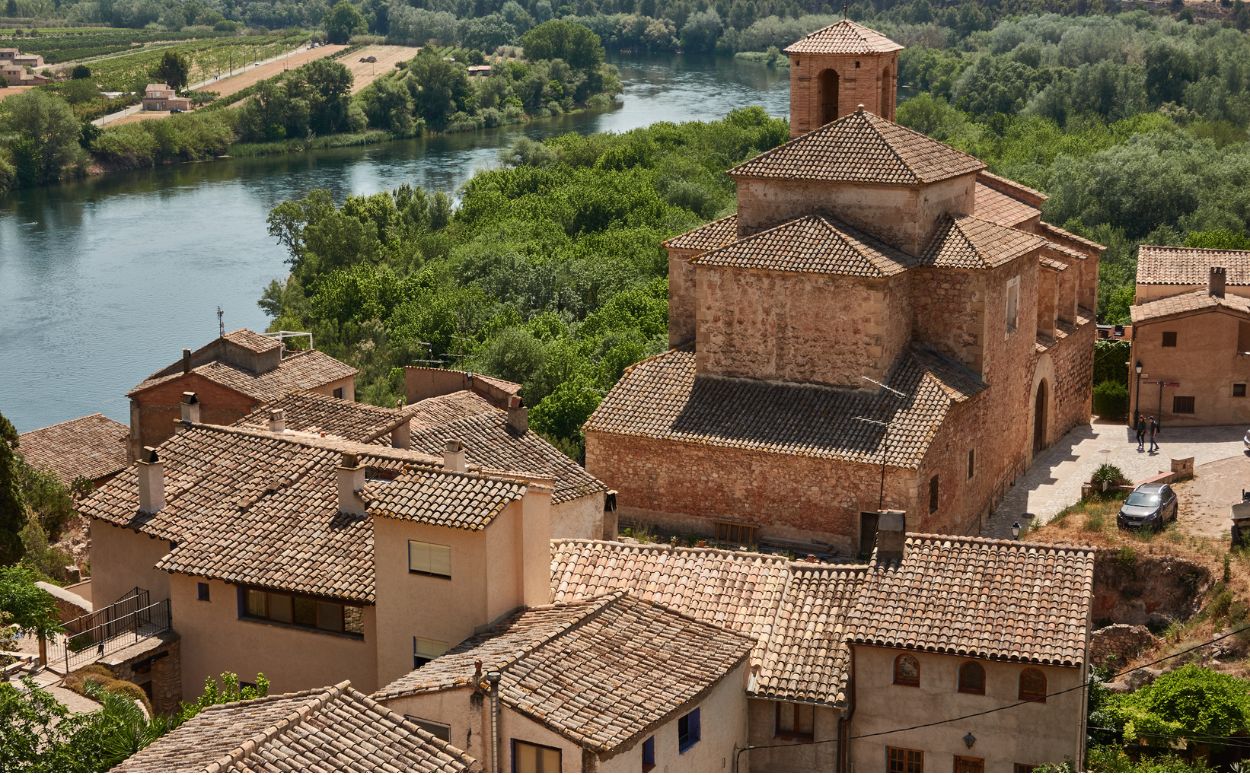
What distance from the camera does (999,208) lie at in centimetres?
2820

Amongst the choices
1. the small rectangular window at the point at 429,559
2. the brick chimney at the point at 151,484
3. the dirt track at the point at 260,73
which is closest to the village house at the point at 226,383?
the brick chimney at the point at 151,484

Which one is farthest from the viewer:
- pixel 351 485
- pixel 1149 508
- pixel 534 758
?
pixel 1149 508

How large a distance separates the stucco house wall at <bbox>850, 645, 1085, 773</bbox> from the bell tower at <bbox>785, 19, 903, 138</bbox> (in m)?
14.0

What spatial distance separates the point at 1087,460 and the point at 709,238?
6.53m

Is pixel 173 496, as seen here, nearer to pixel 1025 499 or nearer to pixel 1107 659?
pixel 1107 659

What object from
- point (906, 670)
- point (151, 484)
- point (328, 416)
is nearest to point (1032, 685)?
point (906, 670)

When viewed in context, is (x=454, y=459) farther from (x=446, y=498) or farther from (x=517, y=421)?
(x=517, y=421)

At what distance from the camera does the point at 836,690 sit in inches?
595

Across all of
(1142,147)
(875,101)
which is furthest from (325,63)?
(875,101)

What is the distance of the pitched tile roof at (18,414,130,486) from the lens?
30734 millimetres

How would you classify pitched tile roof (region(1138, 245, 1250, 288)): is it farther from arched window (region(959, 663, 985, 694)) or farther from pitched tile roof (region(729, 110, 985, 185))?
arched window (region(959, 663, 985, 694))

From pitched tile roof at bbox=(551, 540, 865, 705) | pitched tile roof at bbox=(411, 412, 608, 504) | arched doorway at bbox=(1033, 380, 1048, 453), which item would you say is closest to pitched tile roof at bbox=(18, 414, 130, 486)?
pitched tile roof at bbox=(411, 412, 608, 504)

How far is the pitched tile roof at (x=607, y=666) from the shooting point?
43.1ft

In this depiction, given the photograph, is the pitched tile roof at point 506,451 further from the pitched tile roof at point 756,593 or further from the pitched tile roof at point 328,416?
the pitched tile roof at point 756,593
